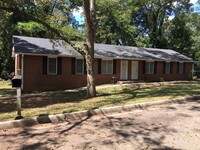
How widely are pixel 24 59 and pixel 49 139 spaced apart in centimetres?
1495

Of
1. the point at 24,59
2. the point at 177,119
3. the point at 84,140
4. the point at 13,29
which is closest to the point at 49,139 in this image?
the point at 84,140

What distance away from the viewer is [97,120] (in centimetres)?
908

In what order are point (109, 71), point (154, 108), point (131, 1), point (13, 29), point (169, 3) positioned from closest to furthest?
point (154, 108) < point (109, 71) < point (13, 29) < point (131, 1) < point (169, 3)

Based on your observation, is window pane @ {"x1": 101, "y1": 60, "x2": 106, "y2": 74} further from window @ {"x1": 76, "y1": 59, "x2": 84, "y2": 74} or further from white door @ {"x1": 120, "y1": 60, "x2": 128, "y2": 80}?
white door @ {"x1": 120, "y1": 60, "x2": 128, "y2": 80}

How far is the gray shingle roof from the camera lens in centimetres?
2142

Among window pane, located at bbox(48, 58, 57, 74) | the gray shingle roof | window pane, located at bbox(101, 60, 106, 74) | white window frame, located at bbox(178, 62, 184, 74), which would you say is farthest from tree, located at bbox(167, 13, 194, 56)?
window pane, located at bbox(48, 58, 57, 74)

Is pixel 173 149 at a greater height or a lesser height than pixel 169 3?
lesser

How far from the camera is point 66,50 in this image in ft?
77.6

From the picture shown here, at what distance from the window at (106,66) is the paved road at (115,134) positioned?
15.6 meters

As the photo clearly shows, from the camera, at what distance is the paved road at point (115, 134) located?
21.5 feet

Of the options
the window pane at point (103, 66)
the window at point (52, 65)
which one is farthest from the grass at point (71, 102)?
Result: the window pane at point (103, 66)

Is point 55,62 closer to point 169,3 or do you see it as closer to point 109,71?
point 109,71

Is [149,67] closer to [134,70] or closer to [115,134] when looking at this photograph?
[134,70]

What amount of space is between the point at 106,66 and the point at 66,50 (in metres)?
3.96
